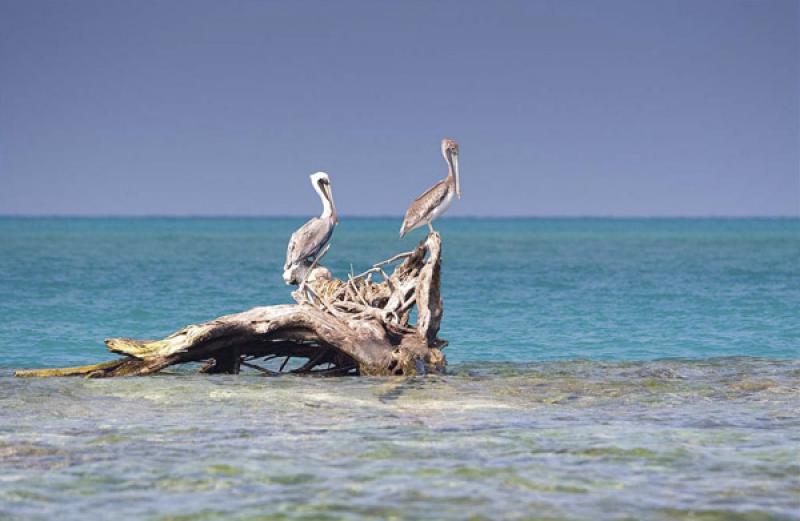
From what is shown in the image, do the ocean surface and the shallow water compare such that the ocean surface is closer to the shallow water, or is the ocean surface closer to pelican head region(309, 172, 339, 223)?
the shallow water

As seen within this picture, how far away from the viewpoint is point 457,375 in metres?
16.6

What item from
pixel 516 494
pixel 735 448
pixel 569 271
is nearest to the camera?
pixel 516 494

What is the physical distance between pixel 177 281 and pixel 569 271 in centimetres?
1754

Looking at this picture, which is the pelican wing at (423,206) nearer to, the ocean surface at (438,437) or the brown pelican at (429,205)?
the brown pelican at (429,205)

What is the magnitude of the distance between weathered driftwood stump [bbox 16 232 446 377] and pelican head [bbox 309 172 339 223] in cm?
119

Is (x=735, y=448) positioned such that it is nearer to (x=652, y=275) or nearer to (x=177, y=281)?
(x=177, y=281)

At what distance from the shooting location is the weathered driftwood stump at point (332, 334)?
49.7 feet

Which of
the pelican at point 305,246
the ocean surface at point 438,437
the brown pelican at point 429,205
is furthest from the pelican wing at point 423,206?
the ocean surface at point 438,437

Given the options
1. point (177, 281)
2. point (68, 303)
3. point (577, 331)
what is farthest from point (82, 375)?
point (177, 281)

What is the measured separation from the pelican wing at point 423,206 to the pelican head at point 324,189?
1.11m

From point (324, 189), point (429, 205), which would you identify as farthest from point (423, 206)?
point (324, 189)

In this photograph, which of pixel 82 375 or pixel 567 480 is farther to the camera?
pixel 82 375

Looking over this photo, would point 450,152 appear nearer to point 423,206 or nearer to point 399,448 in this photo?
point 423,206

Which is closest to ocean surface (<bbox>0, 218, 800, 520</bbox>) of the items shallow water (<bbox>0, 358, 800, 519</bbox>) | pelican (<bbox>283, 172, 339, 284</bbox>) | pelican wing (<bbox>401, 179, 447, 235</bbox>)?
shallow water (<bbox>0, 358, 800, 519</bbox>)
